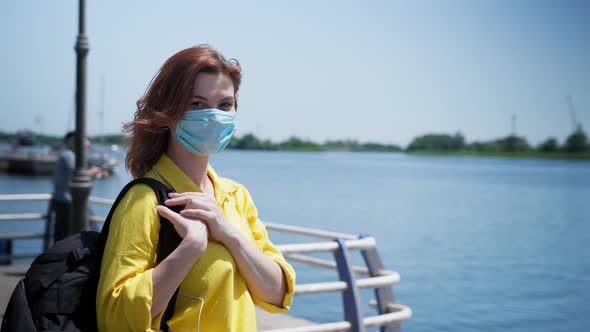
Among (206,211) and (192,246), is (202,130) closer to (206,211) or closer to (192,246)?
(206,211)

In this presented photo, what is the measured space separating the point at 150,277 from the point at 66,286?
0.20m

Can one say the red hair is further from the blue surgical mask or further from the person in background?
the person in background

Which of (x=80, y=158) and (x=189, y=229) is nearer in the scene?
(x=189, y=229)

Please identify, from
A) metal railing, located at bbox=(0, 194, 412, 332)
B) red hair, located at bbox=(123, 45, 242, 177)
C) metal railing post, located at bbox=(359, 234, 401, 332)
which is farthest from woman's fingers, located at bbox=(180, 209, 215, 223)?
metal railing post, located at bbox=(359, 234, 401, 332)

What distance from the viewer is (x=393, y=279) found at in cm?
427

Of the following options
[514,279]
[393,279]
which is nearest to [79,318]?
[393,279]

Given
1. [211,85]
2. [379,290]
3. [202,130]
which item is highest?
[211,85]

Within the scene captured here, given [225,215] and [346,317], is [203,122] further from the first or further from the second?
[346,317]

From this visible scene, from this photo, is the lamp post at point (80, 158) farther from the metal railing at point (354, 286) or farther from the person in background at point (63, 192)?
the metal railing at point (354, 286)

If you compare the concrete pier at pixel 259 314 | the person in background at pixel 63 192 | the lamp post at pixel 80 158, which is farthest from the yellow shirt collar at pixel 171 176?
the person in background at pixel 63 192

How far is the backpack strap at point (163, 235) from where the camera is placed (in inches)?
71.2

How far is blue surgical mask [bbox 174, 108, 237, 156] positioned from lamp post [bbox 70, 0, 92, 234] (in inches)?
252

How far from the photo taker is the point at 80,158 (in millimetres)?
8180

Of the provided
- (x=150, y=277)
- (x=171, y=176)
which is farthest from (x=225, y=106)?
(x=150, y=277)
